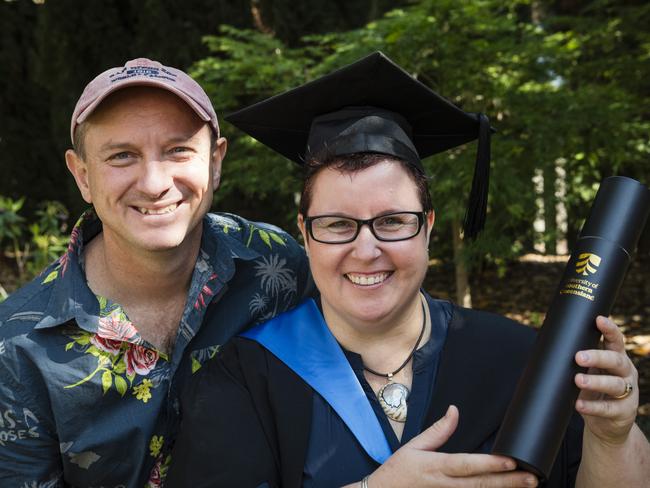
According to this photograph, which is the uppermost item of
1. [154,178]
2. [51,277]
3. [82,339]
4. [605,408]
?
[154,178]

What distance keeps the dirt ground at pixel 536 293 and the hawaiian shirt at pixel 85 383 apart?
384 cm

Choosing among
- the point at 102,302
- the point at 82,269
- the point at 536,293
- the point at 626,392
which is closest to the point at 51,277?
the point at 82,269

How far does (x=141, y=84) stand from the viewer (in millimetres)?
2189

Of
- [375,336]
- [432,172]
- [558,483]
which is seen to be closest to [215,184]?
[375,336]

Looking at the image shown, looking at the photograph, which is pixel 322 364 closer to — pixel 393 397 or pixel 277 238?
pixel 393 397

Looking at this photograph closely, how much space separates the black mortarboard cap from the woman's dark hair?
0.7 inches

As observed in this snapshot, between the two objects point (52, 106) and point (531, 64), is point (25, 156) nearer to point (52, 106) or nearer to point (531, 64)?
point (52, 106)

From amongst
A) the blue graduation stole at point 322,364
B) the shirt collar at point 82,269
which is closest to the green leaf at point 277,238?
the shirt collar at point 82,269

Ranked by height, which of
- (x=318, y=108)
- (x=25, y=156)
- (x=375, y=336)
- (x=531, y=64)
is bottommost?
(x=375, y=336)

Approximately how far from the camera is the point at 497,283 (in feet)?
24.2

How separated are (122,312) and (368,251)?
902 millimetres

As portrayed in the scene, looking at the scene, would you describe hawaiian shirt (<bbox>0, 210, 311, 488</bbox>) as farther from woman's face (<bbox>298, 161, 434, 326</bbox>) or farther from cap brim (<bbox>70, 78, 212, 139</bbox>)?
woman's face (<bbox>298, 161, 434, 326</bbox>)

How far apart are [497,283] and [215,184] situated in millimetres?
5405

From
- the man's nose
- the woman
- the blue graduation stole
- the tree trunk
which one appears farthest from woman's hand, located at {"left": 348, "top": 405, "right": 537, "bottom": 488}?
the tree trunk
